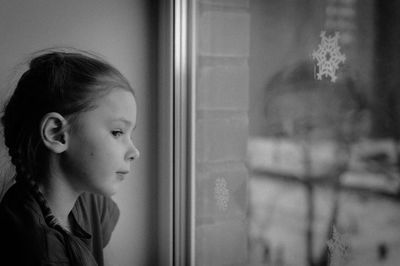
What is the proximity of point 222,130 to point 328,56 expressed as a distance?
1.84ft

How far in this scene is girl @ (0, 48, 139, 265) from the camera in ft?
4.57

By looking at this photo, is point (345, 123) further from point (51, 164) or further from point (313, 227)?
point (51, 164)

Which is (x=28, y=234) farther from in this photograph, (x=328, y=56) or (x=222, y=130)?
(x=328, y=56)

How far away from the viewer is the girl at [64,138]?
1.39 meters

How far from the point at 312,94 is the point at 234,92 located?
0.39 meters

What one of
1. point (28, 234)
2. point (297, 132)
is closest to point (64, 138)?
point (28, 234)

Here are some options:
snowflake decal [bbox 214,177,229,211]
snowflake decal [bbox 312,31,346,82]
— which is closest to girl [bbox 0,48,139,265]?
snowflake decal [bbox 214,177,229,211]

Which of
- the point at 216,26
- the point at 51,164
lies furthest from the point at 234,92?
the point at 51,164

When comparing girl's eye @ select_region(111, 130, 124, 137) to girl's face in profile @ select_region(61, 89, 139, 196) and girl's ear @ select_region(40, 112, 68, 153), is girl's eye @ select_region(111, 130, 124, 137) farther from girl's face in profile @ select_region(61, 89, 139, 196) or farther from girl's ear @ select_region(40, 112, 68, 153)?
girl's ear @ select_region(40, 112, 68, 153)

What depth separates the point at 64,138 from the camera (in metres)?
1.41

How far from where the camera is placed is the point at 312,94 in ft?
4.14

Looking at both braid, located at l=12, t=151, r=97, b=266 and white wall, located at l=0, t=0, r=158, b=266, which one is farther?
white wall, located at l=0, t=0, r=158, b=266

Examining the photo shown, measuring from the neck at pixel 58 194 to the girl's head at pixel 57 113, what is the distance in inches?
1.0

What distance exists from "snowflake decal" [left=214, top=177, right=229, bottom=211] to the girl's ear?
56 cm
